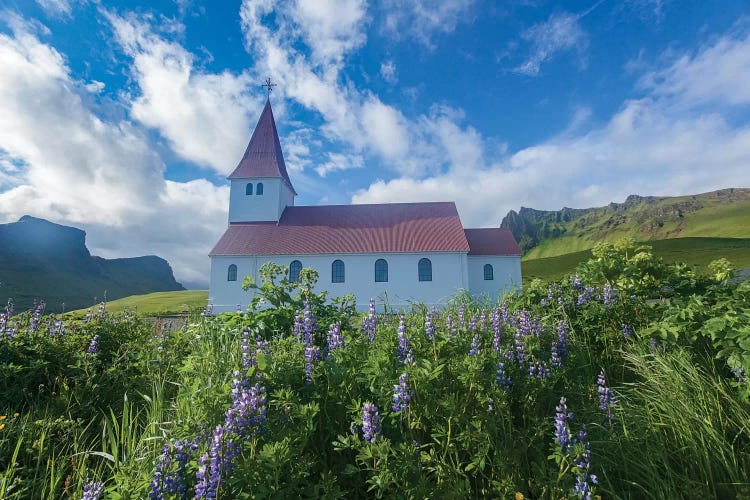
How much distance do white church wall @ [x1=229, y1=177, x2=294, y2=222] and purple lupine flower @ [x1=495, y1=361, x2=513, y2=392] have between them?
3111 cm

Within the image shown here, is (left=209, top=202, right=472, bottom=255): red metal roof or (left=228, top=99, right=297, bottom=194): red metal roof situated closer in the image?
(left=209, top=202, right=472, bottom=255): red metal roof

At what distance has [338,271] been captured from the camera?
2870cm

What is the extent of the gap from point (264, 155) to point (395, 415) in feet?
115

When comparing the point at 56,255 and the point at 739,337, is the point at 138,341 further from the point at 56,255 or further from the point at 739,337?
the point at 56,255

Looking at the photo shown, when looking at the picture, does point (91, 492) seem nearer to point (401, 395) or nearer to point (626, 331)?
point (401, 395)

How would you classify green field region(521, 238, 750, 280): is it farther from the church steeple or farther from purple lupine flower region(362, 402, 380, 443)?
purple lupine flower region(362, 402, 380, 443)

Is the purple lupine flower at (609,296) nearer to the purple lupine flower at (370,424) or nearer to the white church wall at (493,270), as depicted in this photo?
the purple lupine flower at (370,424)

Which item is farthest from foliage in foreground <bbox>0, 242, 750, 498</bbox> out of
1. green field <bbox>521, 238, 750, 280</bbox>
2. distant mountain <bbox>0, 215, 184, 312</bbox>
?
distant mountain <bbox>0, 215, 184, 312</bbox>

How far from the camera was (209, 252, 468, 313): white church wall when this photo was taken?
2778 centimetres

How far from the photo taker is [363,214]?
32156 mm

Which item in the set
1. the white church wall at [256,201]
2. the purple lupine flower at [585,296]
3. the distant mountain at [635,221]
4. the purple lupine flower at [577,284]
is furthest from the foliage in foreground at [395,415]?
the distant mountain at [635,221]

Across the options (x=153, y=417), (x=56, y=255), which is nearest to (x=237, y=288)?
(x=153, y=417)

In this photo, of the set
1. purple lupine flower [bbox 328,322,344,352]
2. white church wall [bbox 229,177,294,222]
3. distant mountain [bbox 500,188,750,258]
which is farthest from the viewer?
distant mountain [bbox 500,188,750,258]

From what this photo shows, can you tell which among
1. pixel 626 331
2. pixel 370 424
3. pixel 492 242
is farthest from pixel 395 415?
pixel 492 242
